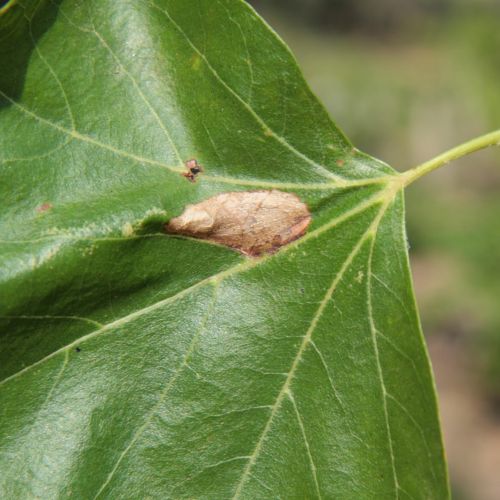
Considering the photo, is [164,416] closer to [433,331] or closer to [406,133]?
[433,331]

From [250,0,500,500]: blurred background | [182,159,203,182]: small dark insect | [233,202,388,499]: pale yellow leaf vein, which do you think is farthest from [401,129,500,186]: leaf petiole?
[250,0,500,500]: blurred background

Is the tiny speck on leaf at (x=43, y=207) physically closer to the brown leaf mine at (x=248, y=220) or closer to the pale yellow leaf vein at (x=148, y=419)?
the brown leaf mine at (x=248, y=220)

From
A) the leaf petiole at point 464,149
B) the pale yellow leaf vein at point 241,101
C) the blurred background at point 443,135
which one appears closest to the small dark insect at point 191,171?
the pale yellow leaf vein at point 241,101

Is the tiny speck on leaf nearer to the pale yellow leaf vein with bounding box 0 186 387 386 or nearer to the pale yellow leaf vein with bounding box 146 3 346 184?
the pale yellow leaf vein with bounding box 0 186 387 386

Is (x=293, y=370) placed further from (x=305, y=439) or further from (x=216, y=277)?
(x=216, y=277)

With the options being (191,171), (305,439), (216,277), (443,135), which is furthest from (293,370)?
(443,135)

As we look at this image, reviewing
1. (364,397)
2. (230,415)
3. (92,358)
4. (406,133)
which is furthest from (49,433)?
(406,133)
